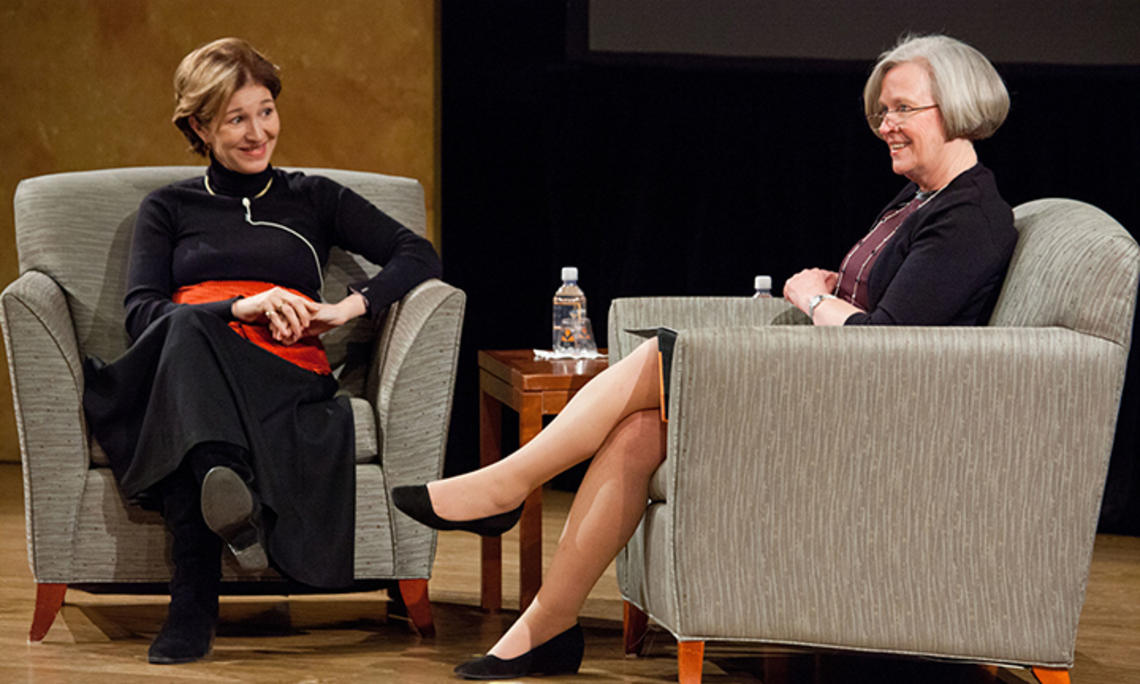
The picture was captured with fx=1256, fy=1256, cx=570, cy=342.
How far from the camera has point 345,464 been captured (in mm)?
2307

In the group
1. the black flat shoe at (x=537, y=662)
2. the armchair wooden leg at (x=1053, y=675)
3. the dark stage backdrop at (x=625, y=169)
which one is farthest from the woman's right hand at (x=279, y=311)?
the dark stage backdrop at (x=625, y=169)

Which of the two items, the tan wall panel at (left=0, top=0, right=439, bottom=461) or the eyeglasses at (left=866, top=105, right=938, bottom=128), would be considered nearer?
the eyeglasses at (left=866, top=105, right=938, bottom=128)

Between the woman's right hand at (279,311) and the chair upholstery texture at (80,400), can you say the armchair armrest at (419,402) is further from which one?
the woman's right hand at (279,311)

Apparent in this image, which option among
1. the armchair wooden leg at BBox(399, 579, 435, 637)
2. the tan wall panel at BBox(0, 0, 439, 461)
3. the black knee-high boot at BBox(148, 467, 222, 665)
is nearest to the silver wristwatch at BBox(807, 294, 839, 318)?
the armchair wooden leg at BBox(399, 579, 435, 637)

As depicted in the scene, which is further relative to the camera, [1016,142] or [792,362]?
[1016,142]

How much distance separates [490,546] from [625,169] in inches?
69.0

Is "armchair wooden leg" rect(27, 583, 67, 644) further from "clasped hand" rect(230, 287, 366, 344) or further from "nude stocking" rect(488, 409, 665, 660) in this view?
"nude stocking" rect(488, 409, 665, 660)

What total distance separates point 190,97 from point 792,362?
1.41 m

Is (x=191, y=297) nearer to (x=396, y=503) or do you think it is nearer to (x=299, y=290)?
(x=299, y=290)

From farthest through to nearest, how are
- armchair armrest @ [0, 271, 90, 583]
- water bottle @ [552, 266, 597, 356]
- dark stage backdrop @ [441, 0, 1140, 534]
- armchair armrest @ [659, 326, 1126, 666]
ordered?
1. dark stage backdrop @ [441, 0, 1140, 534]
2. water bottle @ [552, 266, 597, 356]
3. armchair armrest @ [0, 271, 90, 583]
4. armchair armrest @ [659, 326, 1126, 666]

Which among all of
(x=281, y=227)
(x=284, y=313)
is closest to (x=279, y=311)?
(x=284, y=313)

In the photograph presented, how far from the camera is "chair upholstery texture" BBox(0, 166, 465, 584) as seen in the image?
2.27 m

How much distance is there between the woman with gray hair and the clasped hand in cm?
48

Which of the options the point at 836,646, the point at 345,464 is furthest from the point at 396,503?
the point at 836,646
